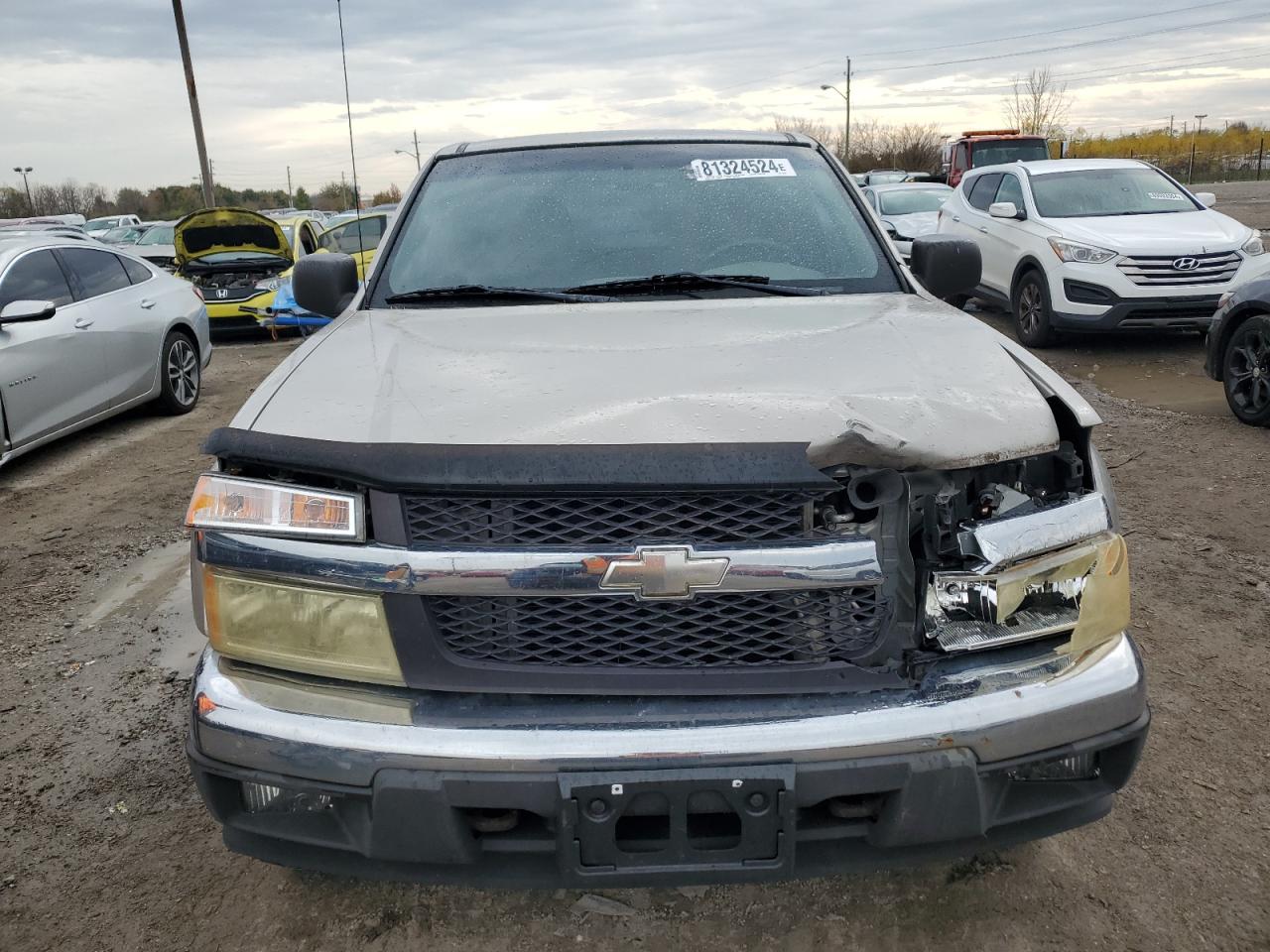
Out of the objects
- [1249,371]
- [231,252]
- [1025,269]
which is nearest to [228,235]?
[231,252]

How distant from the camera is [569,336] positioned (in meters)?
2.50

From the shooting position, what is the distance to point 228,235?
12570mm

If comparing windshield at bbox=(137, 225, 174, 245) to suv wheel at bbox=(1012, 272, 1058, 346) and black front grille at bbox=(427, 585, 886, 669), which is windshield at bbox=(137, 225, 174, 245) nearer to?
suv wheel at bbox=(1012, 272, 1058, 346)

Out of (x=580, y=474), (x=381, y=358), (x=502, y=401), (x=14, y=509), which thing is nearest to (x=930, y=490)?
(x=580, y=474)

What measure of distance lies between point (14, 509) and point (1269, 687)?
20.4 feet

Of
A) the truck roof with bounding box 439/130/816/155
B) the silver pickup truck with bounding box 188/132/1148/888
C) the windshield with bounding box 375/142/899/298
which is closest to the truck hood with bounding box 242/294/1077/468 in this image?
the silver pickup truck with bounding box 188/132/1148/888

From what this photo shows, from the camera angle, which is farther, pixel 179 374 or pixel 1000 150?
pixel 1000 150

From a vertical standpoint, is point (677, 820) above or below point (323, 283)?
below

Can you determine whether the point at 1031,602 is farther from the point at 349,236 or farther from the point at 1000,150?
the point at 1000,150

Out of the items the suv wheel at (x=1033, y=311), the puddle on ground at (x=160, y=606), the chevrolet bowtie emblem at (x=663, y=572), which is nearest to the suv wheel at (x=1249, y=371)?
the suv wheel at (x=1033, y=311)

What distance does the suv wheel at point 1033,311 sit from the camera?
9.43 m

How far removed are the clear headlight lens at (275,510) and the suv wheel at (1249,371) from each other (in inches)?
251

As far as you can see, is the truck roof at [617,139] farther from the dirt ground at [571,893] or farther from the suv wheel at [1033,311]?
the suv wheel at [1033,311]

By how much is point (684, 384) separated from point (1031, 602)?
2.67 feet
